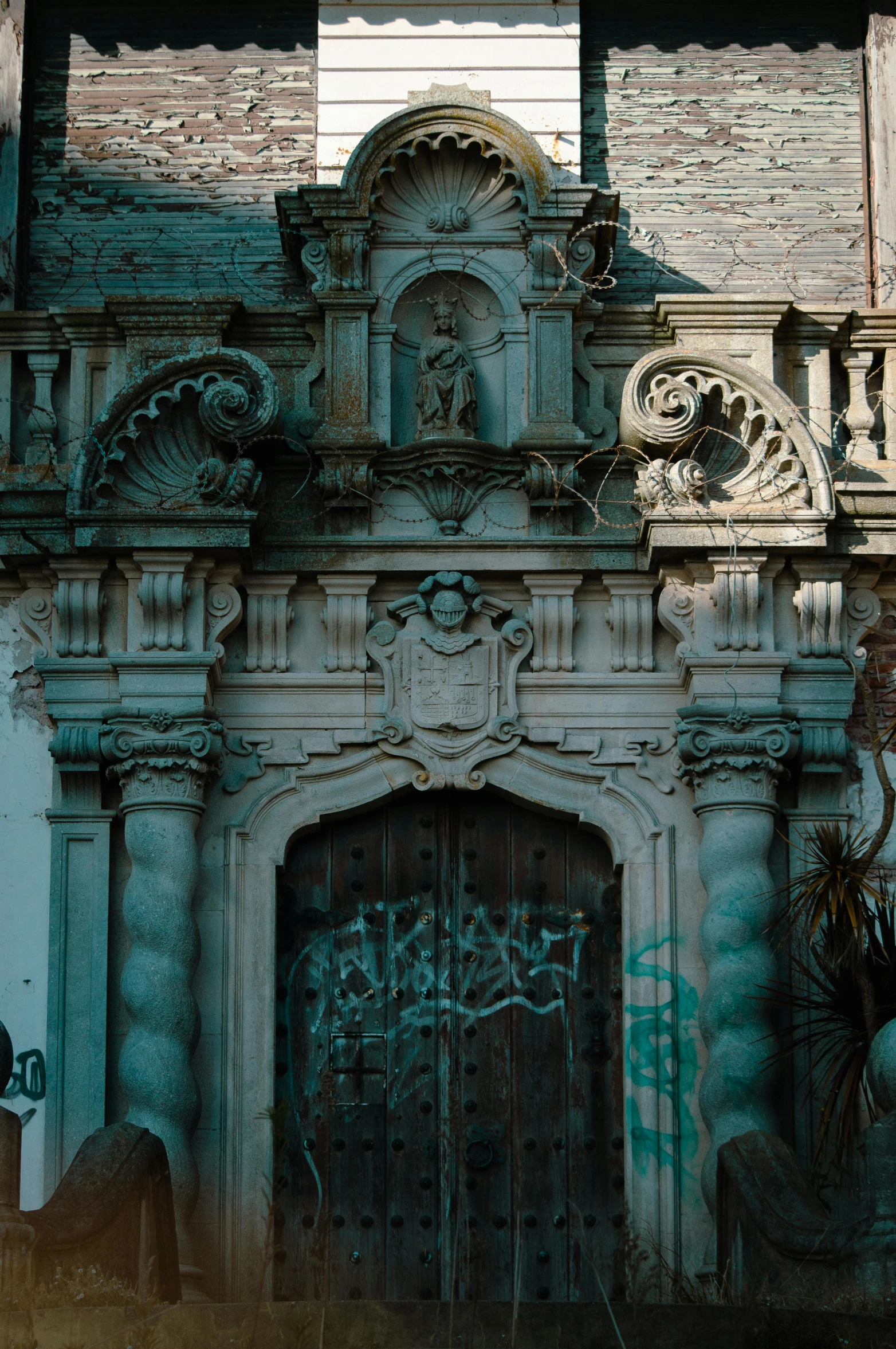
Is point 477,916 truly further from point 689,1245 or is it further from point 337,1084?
point 689,1245

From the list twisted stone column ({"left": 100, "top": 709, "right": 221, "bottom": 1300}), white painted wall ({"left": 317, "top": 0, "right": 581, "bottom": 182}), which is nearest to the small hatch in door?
twisted stone column ({"left": 100, "top": 709, "right": 221, "bottom": 1300})

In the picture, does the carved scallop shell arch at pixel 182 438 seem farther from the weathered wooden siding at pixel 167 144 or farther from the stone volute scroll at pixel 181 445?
the weathered wooden siding at pixel 167 144

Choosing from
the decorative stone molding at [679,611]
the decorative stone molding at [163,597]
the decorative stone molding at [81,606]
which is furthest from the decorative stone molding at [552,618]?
the decorative stone molding at [81,606]

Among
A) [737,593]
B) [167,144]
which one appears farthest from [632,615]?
[167,144]

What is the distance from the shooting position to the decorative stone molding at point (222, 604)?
409 inches

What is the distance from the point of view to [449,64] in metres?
11.8

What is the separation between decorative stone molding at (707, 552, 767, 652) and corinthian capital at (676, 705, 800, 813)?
1.25 feet

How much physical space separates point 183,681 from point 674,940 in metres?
2.65

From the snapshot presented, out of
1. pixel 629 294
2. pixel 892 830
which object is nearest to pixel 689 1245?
pixel 892 830

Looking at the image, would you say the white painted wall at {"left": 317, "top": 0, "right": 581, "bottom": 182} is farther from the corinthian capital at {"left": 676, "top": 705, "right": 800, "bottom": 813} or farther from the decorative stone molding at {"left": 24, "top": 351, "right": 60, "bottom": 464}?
the corinthian capital at {"left": 676, "top": 705, "right": 800, "bottom": 813}

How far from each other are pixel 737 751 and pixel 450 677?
146 cm

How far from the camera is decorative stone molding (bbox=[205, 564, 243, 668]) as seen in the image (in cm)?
1039

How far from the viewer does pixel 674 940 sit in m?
10.1

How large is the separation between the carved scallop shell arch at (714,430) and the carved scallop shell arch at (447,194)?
123cm
